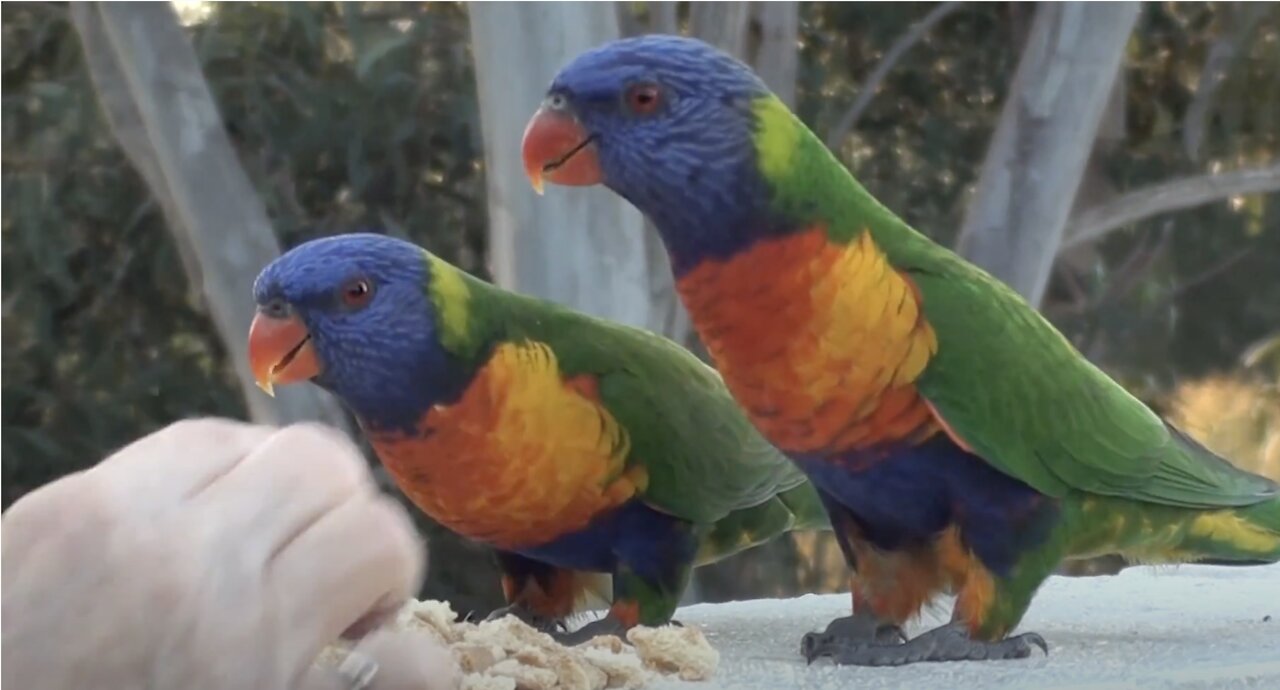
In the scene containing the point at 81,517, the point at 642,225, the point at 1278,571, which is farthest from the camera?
the point at 642,225

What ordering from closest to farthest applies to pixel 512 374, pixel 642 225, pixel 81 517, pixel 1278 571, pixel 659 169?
1. pixel 81 517
2. pixel 659 169
3. pixel 512 374
4. pixel 1278 571
5. pixel 642 225

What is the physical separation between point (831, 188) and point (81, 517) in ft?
1.79

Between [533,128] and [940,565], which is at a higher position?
[533,128]

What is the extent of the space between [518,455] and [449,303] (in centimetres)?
11

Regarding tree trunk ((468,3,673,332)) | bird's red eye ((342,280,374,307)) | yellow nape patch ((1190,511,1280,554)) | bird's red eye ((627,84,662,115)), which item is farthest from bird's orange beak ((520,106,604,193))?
tree trunk ((468,3,673,332))

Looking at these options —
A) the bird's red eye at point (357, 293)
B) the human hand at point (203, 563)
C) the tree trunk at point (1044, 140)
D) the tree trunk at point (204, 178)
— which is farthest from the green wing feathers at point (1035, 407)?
the tree trunk at point (204, 178)

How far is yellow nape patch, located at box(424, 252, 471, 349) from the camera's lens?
923mm

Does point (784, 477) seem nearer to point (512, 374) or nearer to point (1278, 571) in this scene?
point (512, 374)

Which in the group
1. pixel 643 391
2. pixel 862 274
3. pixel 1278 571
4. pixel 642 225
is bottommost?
pixel 1278 571

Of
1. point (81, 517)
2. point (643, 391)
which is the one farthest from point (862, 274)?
point (81, 517)

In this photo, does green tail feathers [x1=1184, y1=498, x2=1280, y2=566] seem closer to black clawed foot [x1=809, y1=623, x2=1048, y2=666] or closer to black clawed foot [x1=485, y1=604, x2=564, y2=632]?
black clawed foot [x1=809, y1=623, x2=1048, y2=666]

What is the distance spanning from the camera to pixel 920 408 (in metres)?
0.86

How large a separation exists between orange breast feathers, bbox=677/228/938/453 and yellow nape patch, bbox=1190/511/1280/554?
261mm

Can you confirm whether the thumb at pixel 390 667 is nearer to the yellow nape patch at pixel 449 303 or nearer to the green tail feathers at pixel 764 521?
the yellow nape patch at pixel 449 303
